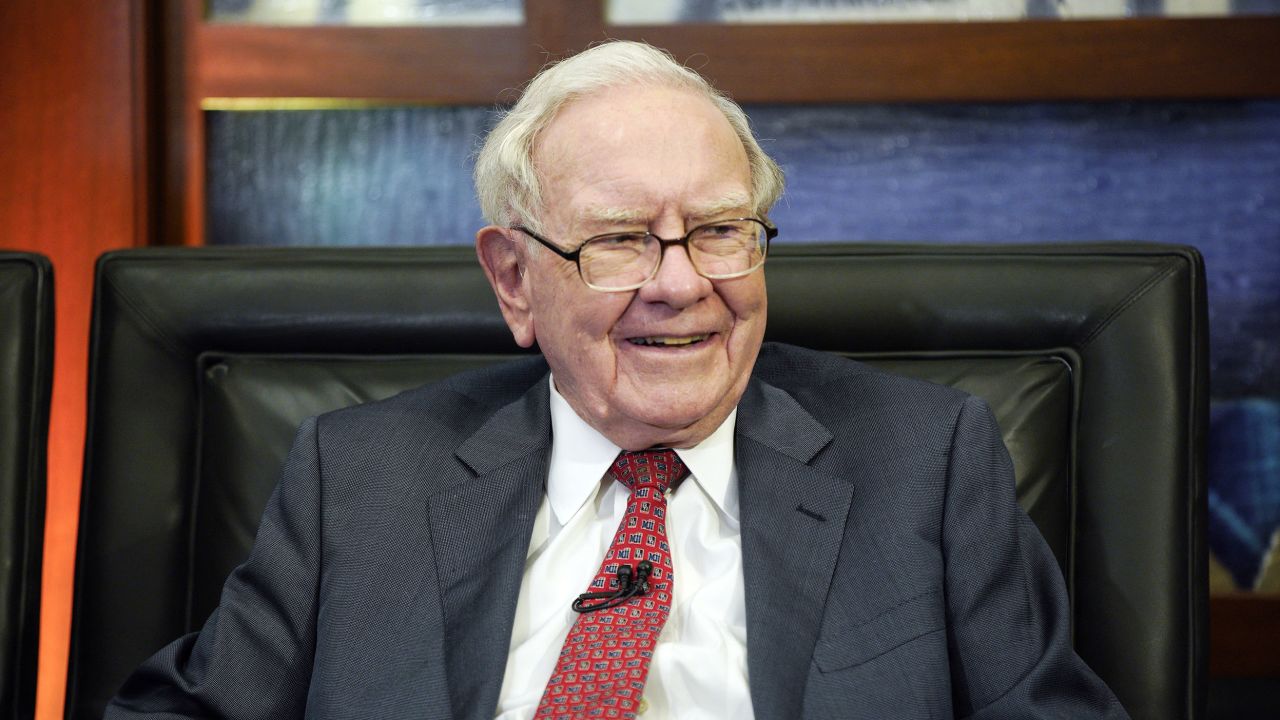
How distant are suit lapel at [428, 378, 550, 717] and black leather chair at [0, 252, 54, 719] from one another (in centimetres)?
57

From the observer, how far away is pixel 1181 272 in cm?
156

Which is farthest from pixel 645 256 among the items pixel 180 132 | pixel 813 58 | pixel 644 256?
pixel 180 132

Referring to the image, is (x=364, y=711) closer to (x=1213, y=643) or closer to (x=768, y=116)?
(x=768, y=116)

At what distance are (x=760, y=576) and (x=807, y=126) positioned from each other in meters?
1.26

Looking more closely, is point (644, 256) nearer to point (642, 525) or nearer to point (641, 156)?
point (641, 156)

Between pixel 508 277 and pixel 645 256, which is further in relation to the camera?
pixel 508 277

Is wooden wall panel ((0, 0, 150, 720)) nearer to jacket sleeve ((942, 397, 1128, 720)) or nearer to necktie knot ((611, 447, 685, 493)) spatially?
necktie knot ((611, 447, 685, 493))

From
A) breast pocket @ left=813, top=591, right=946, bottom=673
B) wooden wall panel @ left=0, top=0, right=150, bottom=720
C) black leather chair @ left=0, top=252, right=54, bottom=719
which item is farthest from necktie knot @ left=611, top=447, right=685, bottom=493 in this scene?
wooden wall panel @ left=0, top=0, right=150, bottom=720

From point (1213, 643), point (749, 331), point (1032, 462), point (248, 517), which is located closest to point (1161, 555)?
point (1032, 462)

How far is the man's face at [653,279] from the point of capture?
1.38 meters

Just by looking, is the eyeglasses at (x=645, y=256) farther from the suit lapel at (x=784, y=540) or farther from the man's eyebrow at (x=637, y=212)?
the suit lapel at (x=784, y=540)

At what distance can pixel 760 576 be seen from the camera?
1363mm

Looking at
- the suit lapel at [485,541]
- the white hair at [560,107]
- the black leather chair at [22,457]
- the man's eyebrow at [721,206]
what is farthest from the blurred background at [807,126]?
the suit lapel at [485,541]

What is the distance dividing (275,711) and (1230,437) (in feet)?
5.95
